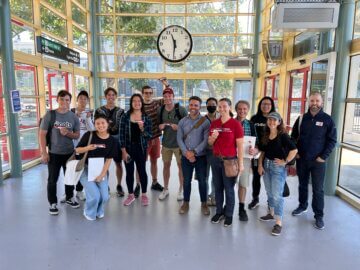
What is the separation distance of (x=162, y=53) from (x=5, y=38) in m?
2.52

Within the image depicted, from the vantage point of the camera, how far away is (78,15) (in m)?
7.07

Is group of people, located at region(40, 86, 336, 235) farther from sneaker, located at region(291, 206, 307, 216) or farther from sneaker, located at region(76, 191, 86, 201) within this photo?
sneaker, located at region(76, 191, 86, 201)

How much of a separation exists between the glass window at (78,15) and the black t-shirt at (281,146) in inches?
246

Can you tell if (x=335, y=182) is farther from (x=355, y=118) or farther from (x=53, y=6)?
(x=53, y=6)

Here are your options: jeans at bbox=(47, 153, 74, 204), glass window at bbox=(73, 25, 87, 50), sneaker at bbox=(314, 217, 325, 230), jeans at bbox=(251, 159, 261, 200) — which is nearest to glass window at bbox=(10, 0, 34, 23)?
glass window at bbox=(73, 25, 87, 50)

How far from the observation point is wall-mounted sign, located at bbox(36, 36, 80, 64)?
4336 mm

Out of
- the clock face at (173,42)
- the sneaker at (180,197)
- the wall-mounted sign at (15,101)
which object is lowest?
the sneaker at (180,197)

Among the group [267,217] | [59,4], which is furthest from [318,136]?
[59,4]

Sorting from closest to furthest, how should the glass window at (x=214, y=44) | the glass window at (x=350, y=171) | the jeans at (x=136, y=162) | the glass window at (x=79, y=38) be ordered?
the jeans at (x=136, y=162) < the glass window at (x=350, y=171) < the glass window at (x=79, y=38) < the glass window at (x=214, y=44)

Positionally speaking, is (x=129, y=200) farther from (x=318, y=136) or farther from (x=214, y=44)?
(x=214, y=44)

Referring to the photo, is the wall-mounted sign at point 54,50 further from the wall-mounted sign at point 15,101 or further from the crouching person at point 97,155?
the crouching person at point 97,155

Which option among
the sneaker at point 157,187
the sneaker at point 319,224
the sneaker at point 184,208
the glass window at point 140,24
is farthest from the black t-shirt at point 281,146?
the glass window at point 140,24

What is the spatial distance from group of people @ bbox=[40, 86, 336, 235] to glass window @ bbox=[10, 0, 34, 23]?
8.58 feet

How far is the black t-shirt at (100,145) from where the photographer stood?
2.87 m
